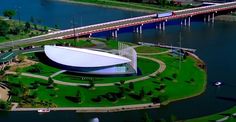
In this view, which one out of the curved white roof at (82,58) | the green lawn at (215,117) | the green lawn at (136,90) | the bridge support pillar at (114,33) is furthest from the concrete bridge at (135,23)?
the green lawn at (215,117)

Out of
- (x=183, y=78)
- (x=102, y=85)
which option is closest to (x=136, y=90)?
(x=102, y=85)

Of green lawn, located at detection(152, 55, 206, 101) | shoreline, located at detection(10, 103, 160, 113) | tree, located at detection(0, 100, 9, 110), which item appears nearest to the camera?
shoreline, located at detection(10, 103, 160, 113)

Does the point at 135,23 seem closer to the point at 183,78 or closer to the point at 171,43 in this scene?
the point at 171,43

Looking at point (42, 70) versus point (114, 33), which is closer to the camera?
point (42, 70)

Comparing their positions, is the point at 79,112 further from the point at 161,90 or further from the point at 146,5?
the point at 146,5

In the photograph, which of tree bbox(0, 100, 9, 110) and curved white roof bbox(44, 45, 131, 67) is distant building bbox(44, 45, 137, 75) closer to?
curved white roof bbox(44, 45, 131, 67)

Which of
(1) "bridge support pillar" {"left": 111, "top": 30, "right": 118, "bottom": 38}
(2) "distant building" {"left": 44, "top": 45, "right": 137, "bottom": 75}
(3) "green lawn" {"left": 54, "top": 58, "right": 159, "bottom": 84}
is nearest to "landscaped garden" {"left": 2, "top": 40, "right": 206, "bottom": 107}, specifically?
(3) "green lawn" {"left": 54, "top": 58, "right": 159, "bottom": 84}
